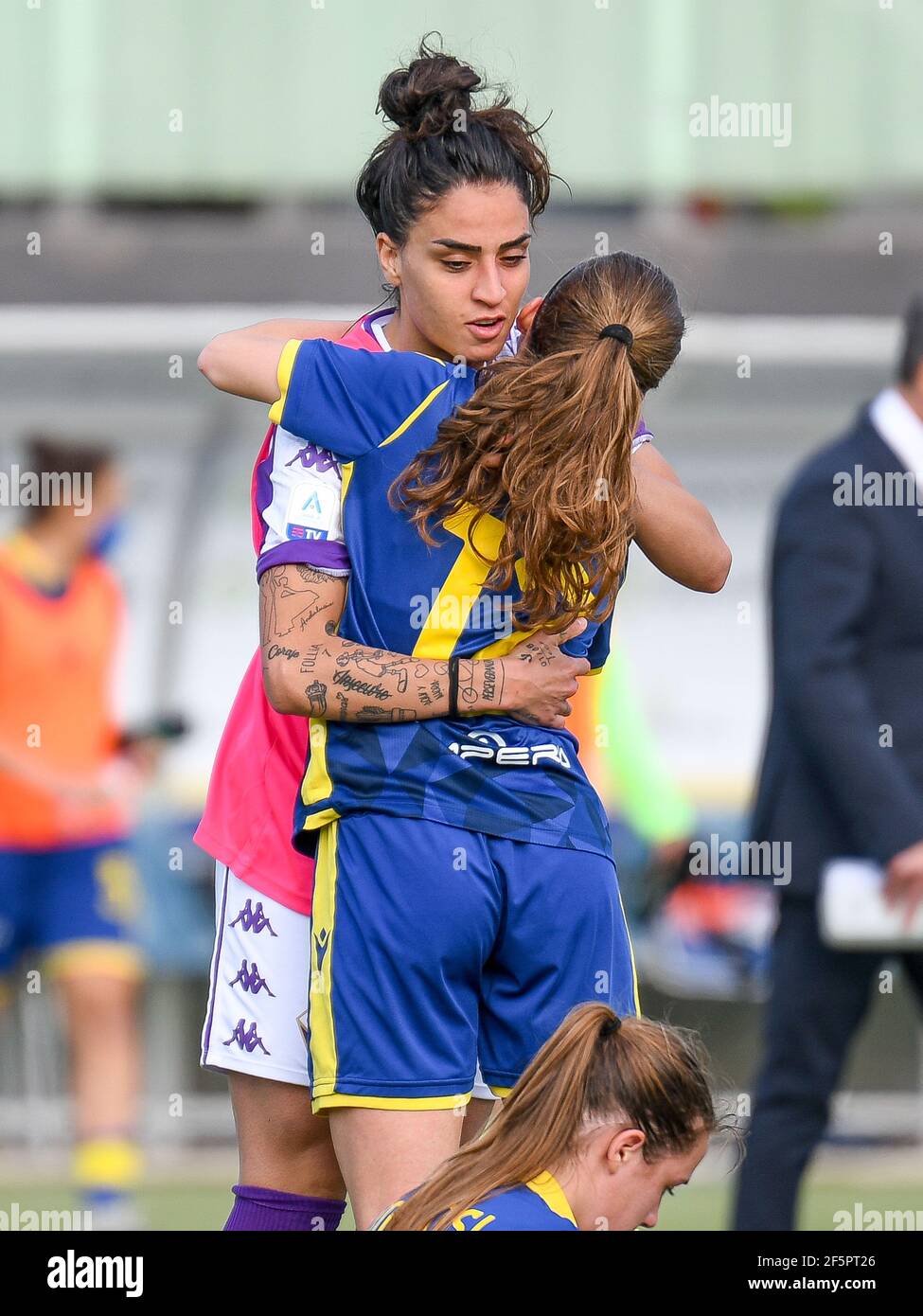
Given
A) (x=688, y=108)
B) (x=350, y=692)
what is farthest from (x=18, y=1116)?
(x=688, y=108)

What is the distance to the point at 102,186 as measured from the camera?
32.5ft

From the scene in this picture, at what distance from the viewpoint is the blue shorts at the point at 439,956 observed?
226 centimetres

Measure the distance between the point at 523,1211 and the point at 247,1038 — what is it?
57cm

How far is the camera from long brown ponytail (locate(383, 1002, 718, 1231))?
214 centimetres

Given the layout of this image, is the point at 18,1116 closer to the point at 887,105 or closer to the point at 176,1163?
the point at 176,1163

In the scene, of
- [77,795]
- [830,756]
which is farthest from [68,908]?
[830,756]

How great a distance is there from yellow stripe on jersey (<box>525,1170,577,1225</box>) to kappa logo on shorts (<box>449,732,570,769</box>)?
18.0 inches

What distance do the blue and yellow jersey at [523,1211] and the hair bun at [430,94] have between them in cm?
122

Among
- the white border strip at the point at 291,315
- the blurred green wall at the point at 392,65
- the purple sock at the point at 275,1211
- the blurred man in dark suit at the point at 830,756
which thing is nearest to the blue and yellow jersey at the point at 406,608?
the purple sock at the point at 275,1211

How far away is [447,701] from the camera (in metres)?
2.27

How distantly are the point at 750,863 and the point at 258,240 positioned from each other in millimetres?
6031

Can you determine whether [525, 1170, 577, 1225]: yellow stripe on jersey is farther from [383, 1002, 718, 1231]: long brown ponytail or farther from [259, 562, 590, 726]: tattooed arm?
[259, 562, 590, 726]: tattooed arm

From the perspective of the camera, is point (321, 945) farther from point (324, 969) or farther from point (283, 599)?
point (283, 599)

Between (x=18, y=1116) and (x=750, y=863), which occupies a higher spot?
(x=750, y=863)
